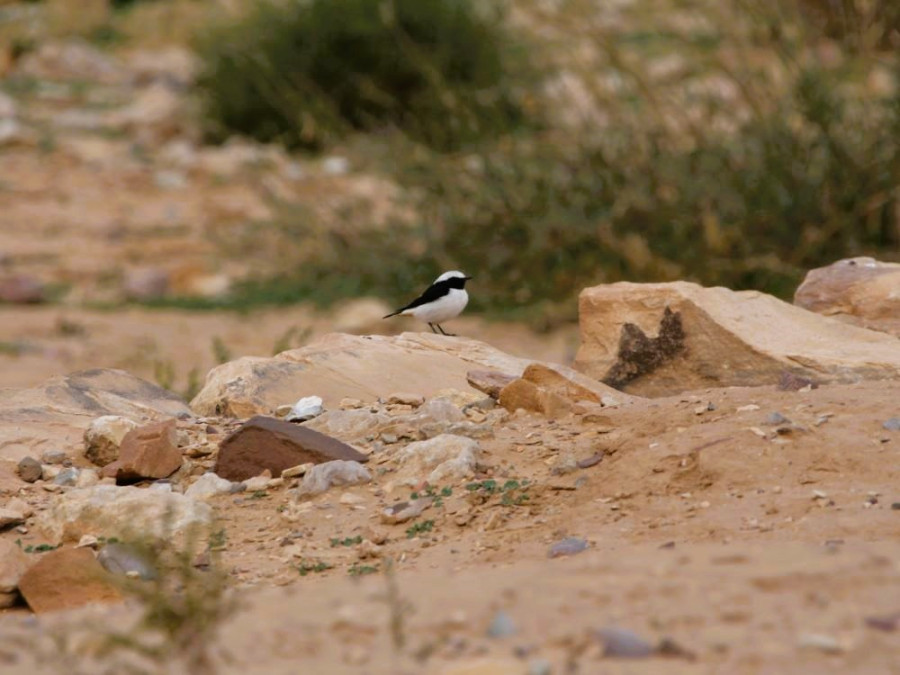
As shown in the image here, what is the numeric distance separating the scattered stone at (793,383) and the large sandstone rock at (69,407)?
178 cm

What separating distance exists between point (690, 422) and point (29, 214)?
9665 millimetres

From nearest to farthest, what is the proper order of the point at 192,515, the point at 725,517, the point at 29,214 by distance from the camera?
1. the point at 725,517
2. the point at 192,515
3. the point at 29,214

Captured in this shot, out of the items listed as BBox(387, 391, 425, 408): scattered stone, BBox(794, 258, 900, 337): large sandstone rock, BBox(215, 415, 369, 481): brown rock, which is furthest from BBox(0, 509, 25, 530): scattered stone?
BBox(794, 258, 900, 337): large sandstone rock

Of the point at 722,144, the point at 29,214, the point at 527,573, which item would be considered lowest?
the point at 29,214

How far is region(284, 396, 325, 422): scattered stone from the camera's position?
4602mm

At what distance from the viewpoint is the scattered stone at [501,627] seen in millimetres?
2457

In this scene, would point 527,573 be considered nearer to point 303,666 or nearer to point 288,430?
point 303,666

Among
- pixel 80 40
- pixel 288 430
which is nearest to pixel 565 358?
pixel 288 430

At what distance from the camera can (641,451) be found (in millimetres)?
3922

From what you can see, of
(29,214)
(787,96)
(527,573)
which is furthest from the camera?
(29,214)

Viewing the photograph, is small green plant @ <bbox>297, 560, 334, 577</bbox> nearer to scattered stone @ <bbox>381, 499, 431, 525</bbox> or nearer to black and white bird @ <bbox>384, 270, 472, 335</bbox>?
scattered stone @ <bbox>381, 499, 431, 525</bbox>

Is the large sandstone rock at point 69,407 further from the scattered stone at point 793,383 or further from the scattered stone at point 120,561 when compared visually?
the scattered stone at point 793,383

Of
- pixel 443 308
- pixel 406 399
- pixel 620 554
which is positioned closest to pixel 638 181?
Result: pixel 443 308

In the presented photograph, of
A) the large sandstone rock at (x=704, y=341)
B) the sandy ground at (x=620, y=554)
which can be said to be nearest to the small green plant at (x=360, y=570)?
the sandy ground at (x=620, y=554)
